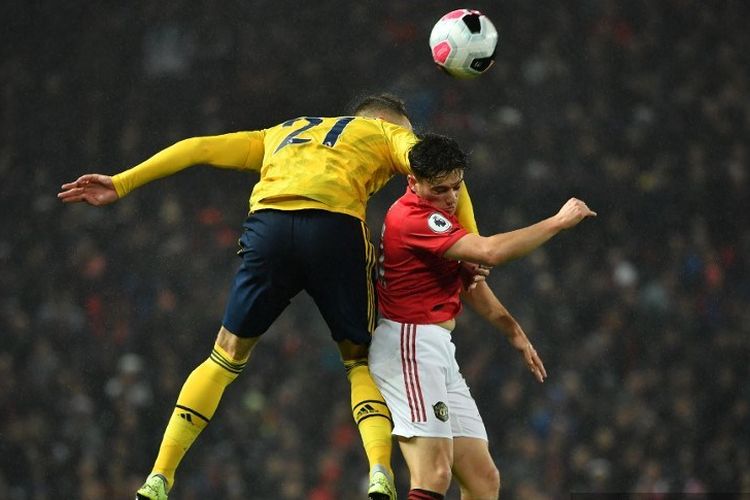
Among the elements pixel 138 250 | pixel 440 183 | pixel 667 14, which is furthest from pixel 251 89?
pixel 440 183

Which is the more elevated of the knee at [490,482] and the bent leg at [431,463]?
the bent leg at [431,463]

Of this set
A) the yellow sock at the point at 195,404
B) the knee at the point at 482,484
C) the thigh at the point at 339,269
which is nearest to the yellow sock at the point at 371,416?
the thigh at the point at 339,269

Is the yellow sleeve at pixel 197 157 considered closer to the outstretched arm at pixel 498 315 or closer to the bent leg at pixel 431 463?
the outstretched arm at pixel 498 315

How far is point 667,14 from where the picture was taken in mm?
8922

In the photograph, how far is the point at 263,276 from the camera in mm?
3961

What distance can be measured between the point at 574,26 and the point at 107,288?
13.6ft

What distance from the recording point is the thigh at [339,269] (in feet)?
12.8

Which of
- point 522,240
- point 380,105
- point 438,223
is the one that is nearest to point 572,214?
point 522,240

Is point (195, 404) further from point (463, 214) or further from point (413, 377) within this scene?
point (463, 214)

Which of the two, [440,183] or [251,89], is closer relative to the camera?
[440,183]

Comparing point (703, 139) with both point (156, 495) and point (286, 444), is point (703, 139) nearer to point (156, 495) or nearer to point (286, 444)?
point (286, 444)

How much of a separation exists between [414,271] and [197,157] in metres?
0.91

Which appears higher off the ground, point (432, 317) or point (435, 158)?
point (435, 158)

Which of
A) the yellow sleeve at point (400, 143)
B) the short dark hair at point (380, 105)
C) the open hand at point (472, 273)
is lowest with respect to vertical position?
the open hand at point (472, 273)
